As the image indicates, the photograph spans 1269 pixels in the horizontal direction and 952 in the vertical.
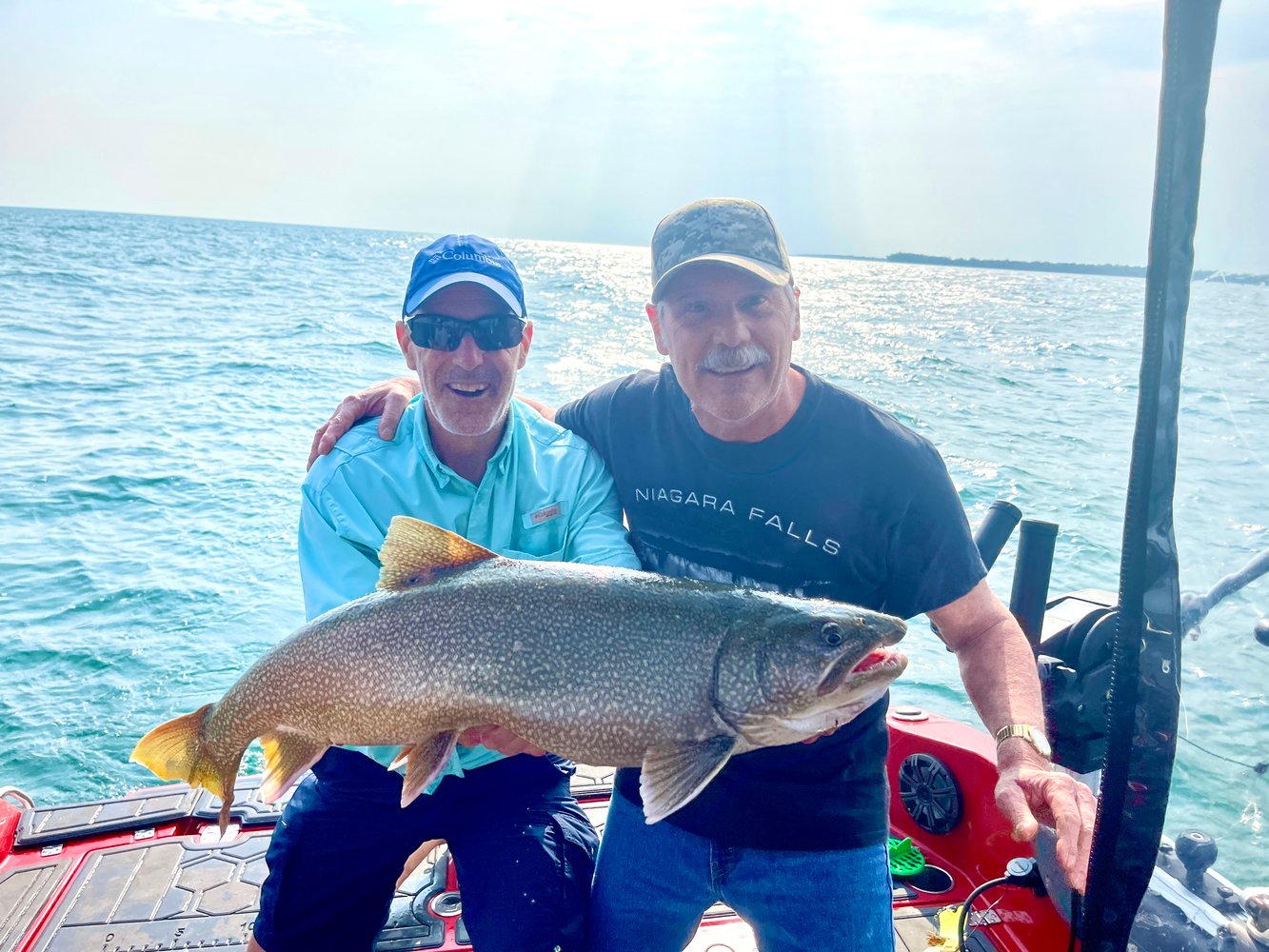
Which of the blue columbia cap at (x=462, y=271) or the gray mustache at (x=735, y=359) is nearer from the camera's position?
the gray mustache at (x=735, y=359)

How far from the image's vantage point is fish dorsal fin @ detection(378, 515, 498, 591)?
3012 millimetres

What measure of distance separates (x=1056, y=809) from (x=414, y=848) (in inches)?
95.6

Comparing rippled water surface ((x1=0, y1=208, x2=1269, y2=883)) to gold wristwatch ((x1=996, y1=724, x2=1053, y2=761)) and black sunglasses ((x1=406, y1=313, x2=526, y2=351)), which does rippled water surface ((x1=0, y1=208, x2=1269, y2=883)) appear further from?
black sunglasses ((x1=406, y1=313, x2=526, y2=351))

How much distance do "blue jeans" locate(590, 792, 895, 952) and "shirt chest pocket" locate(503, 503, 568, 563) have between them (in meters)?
1.08

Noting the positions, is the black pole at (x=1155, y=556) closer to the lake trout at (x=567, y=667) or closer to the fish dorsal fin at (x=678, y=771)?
the lake trout at (x=567, y=667)

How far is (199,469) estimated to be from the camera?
1406cm

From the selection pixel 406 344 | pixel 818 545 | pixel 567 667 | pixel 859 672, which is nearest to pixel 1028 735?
pixel 859 672

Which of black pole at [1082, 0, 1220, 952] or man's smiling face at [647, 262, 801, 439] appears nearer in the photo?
black pole at [1082, 0, 1220, 952]

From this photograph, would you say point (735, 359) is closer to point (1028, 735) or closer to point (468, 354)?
point (468, 354)

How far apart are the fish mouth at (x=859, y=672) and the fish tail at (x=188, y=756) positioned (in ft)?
7.42

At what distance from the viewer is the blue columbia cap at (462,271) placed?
3.62 m

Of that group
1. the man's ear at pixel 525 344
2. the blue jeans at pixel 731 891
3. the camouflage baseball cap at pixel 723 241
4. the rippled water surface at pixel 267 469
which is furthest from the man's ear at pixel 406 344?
the blue jeans at pixel 731 891

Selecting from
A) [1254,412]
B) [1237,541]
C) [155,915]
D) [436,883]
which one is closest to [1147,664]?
[1237,541]

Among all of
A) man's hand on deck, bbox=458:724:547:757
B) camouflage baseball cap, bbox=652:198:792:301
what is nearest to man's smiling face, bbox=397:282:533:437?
camouflage baseball cap, bbox=652:198:792:301
